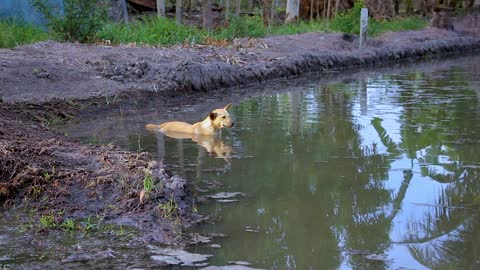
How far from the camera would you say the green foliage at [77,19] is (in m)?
16.3

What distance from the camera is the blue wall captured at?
18828 millimetres

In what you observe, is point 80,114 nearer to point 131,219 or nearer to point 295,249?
point 131,219

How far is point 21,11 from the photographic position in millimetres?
19000

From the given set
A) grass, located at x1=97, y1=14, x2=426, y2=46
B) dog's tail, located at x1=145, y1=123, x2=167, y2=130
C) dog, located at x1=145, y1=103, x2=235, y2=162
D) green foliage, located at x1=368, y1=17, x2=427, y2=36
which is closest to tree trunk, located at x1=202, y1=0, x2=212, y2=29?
grass, located at x1=97, y1=14, x2=426, y2=46

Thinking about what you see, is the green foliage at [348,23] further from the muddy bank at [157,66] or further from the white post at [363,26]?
the muddy bank at [157,66]

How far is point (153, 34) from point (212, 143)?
915cm

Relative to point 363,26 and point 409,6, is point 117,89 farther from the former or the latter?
point 409,6

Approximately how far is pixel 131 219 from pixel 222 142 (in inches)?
161

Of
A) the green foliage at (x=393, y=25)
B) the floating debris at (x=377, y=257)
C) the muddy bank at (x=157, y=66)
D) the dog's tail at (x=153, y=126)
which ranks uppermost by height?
the green foliage at (x=393, y=25)

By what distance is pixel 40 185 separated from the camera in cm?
686

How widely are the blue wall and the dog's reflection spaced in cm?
950

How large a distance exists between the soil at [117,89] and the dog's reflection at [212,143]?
1406 millimetres

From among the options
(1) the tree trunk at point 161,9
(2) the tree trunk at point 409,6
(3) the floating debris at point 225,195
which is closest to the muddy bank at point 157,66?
(1) the tree trunk at point 161,9

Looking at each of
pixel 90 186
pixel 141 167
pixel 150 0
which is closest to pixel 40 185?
pixel 90 186
